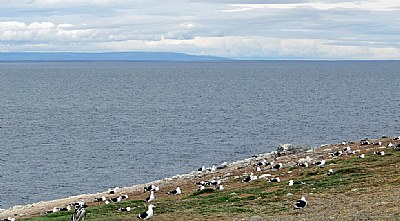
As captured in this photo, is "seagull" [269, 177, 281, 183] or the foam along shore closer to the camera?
"seagull" [269, 177, 281, 183]

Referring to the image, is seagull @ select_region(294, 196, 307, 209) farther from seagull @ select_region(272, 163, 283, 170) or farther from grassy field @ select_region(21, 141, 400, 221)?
seagull @ select_region(272, 163, 283, 170)

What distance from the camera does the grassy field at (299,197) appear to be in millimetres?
23484

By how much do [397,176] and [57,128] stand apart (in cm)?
8505

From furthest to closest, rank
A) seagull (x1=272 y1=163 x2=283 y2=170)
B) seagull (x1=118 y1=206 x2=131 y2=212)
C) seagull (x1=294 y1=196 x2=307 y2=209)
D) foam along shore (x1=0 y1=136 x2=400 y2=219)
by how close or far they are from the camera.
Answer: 1. seagull (x1=272 y1=163 x2=283 y2=170)
2. foam along shore (x1=0 y1=136 x2=400 y2=219)
3. seagull (x1=118 y1=206 x2=131 y2=212)
4. seagull (x1=294 y1=196 x2=307 y2=209)

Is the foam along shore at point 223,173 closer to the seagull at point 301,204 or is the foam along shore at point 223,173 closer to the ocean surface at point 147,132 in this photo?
the seagull at point 301,204

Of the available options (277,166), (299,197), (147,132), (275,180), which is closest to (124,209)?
(299,197)

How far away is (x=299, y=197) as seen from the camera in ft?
91.6

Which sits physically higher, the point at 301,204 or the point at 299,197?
the point at 301,204

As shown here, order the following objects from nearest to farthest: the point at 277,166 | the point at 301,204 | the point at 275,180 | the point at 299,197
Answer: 1. the point at 301,204
2. the point at 299,197
3. the point at 275,180
4. the point at 277,166

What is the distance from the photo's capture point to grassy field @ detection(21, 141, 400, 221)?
77.0 ft

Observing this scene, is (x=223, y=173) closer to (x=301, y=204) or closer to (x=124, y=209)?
(x=124, y=209)

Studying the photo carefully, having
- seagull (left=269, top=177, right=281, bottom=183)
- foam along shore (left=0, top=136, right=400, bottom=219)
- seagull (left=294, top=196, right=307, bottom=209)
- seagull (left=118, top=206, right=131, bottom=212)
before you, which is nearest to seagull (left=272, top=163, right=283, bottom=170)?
foam along shore (left=0, top=136, right=400, bottom=219)

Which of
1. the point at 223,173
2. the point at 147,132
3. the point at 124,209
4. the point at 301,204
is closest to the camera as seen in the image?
the point at 301,204

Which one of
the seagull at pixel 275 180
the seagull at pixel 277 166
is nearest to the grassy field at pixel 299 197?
the seagull at pixel 275 180
